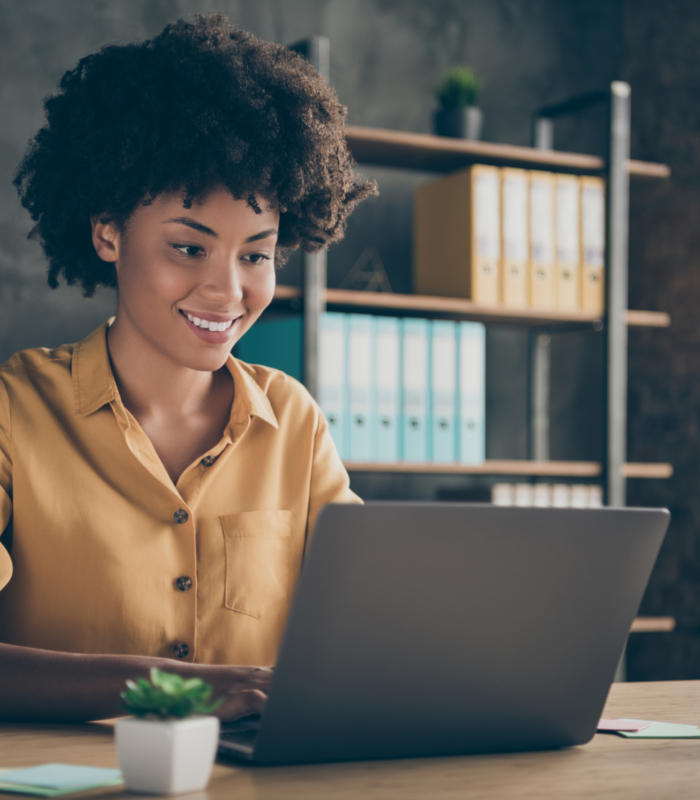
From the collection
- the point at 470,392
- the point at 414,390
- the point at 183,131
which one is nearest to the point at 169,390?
the point at 183,131

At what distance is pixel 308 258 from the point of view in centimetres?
254

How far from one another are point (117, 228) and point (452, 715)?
88 cm

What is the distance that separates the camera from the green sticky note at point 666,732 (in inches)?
39.7

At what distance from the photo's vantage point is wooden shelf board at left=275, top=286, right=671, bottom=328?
260 centimetres

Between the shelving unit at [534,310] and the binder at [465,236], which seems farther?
the binder at [465,236]

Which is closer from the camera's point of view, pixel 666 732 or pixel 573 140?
pixel 666 732

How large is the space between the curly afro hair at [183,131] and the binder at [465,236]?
3.99 feet

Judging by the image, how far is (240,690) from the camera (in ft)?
3.10

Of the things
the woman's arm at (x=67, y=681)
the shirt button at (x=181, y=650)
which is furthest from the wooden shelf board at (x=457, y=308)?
the woman's arm at (x=67, y=681)

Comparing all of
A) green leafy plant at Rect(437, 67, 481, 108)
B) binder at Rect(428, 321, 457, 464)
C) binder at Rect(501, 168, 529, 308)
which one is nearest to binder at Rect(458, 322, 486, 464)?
binder at Rect(428, 321, 457, 464)

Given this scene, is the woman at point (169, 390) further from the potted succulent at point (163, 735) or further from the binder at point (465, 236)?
the binder at point (465, 236)

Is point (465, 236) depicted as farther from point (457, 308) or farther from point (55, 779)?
point (55, 779)

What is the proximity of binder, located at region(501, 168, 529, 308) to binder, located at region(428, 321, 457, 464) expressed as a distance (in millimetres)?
191

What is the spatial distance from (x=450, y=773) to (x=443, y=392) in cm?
193
